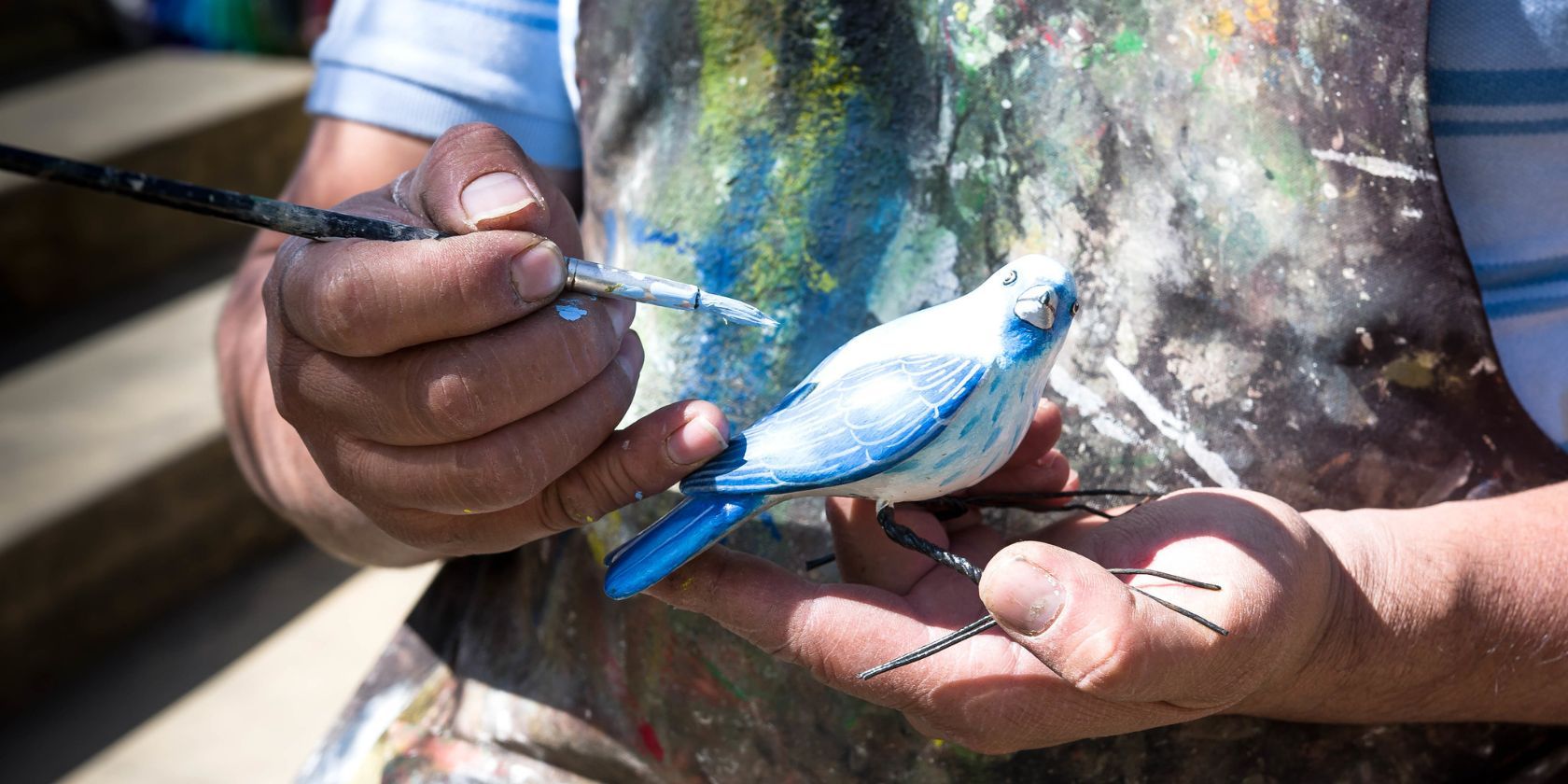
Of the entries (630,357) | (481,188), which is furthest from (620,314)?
(481,188)

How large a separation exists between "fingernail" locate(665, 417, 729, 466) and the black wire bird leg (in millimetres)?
170

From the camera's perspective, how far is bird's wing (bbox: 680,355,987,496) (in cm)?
95

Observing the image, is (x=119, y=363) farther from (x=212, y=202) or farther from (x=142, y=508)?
(x=212, y=202)

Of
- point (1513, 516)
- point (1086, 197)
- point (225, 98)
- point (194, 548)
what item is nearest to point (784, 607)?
point (1086, 197)

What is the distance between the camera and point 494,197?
36.3 inches

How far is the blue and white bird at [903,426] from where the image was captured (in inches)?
37.4

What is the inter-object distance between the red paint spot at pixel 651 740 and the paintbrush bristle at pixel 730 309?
49 centimetres

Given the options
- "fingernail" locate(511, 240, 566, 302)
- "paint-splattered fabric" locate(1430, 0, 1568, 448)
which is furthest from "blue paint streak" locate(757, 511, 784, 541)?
"paint-splattered fabric" locate(1430, 0, 1568, 448)

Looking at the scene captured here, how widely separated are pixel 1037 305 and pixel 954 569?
0.26 m

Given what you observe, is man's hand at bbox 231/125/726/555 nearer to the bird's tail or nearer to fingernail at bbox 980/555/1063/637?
the bird's tail

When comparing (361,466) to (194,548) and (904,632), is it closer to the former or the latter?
(904,632)

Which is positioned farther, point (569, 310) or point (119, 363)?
point (119, 363)

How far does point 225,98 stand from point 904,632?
396 centimetres

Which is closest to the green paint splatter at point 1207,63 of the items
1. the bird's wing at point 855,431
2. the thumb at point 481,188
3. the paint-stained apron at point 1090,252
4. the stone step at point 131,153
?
the paint-stained apron at point 1090,252
